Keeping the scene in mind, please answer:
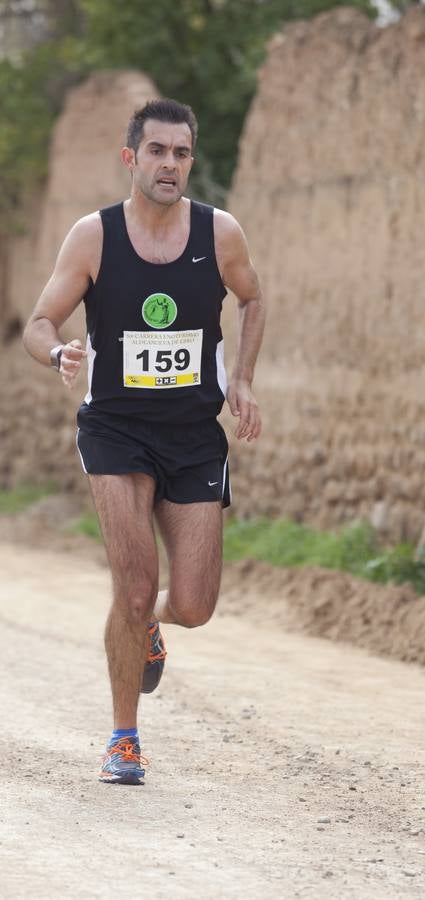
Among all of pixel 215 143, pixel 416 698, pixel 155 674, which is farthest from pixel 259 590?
pixel 215 143

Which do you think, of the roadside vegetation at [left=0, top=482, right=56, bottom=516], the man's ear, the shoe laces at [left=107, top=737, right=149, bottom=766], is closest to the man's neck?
the man's ear

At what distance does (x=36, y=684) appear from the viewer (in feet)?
24.2

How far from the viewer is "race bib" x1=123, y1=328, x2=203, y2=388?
214 inches

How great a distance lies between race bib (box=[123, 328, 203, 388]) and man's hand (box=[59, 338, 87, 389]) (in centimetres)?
28

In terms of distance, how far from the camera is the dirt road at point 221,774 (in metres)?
4.32

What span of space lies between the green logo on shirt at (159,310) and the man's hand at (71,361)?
13.6 inches

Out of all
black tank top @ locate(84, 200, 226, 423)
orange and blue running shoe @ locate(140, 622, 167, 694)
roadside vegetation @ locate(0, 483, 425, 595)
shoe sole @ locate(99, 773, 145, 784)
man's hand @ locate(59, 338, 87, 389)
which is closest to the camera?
man's hand @ locate(59, 338, 87, 389)

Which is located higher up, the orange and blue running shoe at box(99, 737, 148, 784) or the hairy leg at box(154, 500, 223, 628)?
the hairy leg at box(154, 500, 223, 628)

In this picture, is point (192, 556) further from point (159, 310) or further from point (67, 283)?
point (67, 283)

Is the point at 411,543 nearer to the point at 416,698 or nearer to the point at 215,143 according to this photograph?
the point at 416,698

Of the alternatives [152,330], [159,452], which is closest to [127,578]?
[159,452]

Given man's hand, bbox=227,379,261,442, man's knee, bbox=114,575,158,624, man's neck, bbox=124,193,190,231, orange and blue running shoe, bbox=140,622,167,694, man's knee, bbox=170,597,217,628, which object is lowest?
orange and blue running shoe, bbox=140,622,167,694

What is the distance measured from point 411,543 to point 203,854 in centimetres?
547

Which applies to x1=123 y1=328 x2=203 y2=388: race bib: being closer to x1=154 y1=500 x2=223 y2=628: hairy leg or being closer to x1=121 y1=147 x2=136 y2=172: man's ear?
x1=154 y1=500 x2=223 y2=628: hairy leg
